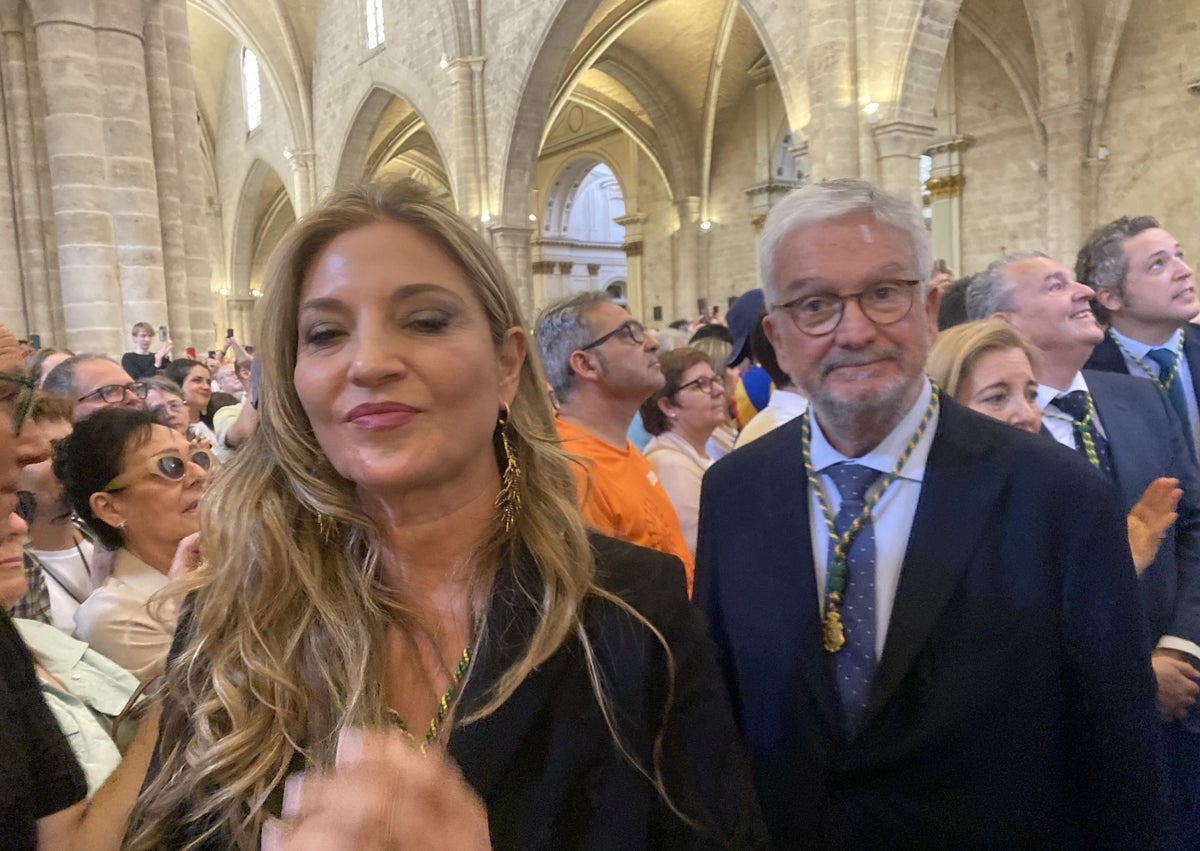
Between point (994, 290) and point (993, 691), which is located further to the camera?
point (994, 290)

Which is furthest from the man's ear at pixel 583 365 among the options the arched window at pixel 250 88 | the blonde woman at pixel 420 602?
the arched window at pixel 250 88

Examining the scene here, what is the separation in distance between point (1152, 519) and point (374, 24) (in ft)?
70.2

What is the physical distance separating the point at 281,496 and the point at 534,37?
625 inches

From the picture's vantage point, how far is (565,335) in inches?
130

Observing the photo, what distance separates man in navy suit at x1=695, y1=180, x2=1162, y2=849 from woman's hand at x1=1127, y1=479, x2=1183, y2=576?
26.6 inches

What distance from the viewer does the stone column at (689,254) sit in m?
21.5

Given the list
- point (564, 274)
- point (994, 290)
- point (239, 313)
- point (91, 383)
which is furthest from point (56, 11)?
point (239, 313)

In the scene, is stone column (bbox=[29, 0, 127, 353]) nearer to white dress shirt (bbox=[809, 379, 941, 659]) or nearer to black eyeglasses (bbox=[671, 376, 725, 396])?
black eyeglasses (bbox=[671, 376, 725, 396])

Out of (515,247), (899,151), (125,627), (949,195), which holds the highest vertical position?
(949,195)

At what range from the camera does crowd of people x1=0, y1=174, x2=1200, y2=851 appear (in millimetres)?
1176

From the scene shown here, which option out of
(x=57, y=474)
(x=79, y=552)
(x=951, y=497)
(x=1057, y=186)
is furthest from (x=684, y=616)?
(x=1057, y=186)

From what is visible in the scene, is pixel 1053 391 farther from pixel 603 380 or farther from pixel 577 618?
pixel 577 618

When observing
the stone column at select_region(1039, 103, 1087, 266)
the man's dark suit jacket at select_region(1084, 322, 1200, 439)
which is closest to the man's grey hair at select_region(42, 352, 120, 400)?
the man's dark suit jacket at select_region(1084, 322, 1200, 439)

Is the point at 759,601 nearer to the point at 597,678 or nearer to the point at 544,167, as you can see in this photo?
the point at 597,678
